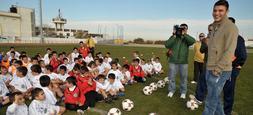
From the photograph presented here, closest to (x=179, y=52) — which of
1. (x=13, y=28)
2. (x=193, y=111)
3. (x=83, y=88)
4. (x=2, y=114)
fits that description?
(x=193, y=111)

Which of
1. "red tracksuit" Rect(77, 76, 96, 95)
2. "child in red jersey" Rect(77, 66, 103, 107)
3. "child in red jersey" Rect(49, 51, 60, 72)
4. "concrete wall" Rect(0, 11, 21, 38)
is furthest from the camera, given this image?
"concrete wall" Rect(0, 11, 21, 38)

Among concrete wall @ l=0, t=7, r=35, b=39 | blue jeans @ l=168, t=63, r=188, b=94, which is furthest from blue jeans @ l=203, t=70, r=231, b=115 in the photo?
concrete wall @ l=0, t=7, r=35, b=39

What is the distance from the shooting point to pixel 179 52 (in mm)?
7633

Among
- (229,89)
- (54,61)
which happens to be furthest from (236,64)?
(54,61)

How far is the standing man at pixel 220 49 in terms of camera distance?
4098 mm

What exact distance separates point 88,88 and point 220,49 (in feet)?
14.1

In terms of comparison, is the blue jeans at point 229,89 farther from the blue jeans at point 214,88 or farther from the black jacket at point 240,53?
the blue jeans at point 214,88

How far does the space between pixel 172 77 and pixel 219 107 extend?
116 inches

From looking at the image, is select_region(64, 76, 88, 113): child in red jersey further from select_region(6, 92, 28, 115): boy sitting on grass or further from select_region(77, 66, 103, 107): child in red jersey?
select_region(6, 92, 28, 115): boy sitting on grass

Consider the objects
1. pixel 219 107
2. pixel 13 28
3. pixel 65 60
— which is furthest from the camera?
pixel 13 28

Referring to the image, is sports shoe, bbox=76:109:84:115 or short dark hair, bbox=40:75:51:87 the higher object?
short dark hair, bbox=40:75:51:87

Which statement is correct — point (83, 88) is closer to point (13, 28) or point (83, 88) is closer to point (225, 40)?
point (225, 40)

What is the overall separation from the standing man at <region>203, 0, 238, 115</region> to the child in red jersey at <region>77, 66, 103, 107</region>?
368cm

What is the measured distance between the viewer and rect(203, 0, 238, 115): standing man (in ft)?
13.4
